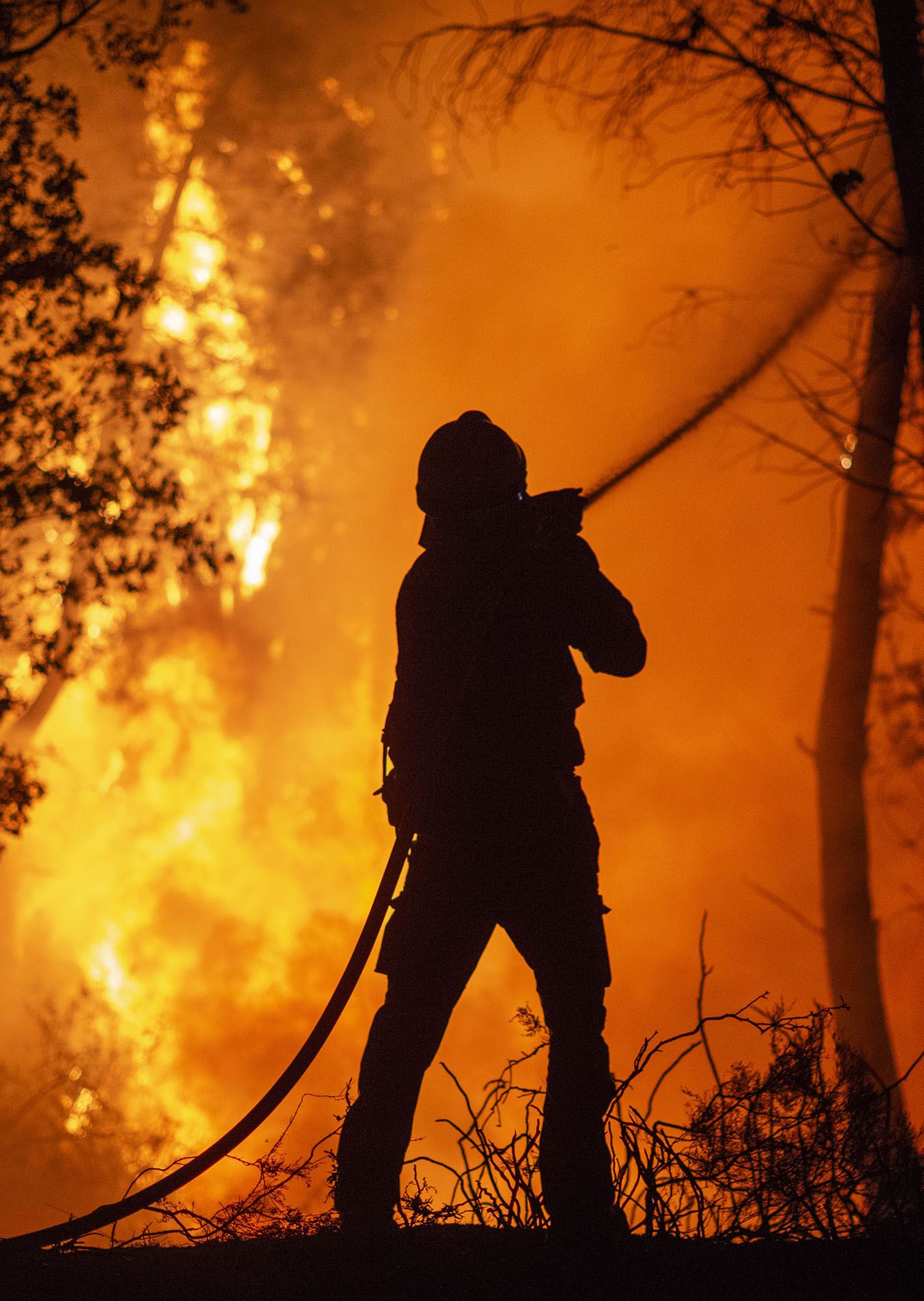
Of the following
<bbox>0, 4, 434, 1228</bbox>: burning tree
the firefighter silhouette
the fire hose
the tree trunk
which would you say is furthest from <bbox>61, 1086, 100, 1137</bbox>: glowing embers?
the firefighter silhouette

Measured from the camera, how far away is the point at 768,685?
6.99m

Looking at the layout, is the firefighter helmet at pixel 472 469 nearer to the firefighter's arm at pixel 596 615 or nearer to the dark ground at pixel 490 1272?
the firefighter's arm at pixel 596 615

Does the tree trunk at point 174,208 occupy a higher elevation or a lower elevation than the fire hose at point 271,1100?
higher

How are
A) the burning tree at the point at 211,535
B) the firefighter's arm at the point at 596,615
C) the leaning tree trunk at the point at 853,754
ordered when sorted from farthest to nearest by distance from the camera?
the burning tree at the point at 211,535
the leaning tree trunk at the point at 853,754
the firefighter's arm at the point at 596,615

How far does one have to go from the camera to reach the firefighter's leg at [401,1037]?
2.10 metres

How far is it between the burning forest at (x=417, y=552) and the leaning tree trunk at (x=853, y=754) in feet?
0.10

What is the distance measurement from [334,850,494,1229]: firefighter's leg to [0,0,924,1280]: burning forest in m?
0.07

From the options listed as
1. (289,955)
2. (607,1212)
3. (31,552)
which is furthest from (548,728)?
(31,552)

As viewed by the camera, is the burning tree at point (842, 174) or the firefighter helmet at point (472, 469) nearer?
the firefighter helmet at point (472, 469)

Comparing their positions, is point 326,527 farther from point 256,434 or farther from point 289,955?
point 289,955

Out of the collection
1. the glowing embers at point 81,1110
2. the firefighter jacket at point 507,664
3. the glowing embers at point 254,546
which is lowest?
the firefighter jacket at point 507,664

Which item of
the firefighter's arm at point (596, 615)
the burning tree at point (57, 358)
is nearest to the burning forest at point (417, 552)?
the burning tree at point (57, 358)

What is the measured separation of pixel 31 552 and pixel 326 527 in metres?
3.66

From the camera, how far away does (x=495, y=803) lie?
7.22 feet
